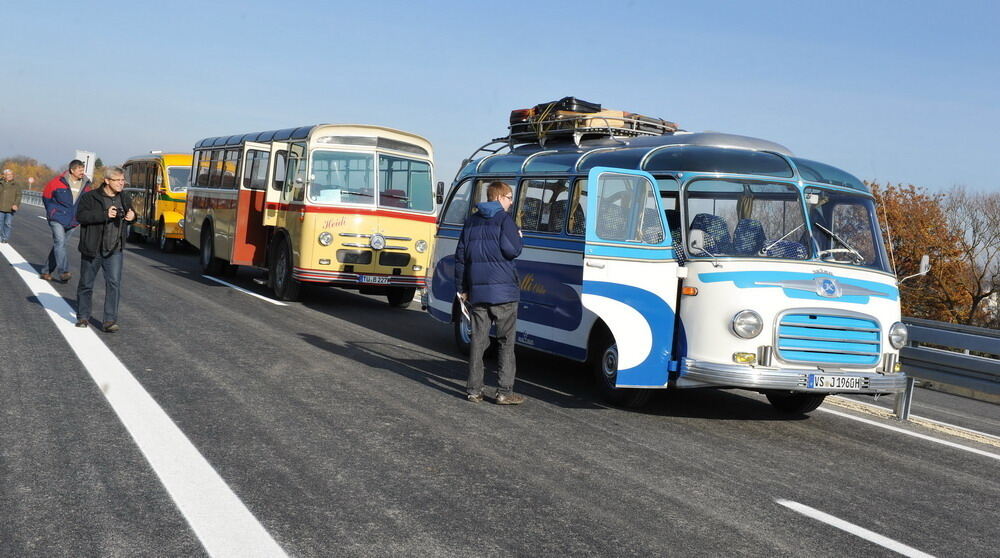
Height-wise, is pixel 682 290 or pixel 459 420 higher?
pixel 682 290

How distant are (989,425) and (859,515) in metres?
5.12

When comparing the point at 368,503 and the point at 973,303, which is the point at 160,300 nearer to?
the point at 368,503

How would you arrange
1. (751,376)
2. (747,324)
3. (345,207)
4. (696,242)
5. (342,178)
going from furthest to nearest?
(342,178)
(345,207)
(696,242)
(747,324)
(751,376)

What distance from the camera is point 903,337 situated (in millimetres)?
8422

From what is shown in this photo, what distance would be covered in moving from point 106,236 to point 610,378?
5.92 m

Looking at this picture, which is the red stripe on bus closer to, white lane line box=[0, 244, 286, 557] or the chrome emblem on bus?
white lane line box=[0, 244, 286, 557]

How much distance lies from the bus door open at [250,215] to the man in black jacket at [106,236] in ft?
20.6

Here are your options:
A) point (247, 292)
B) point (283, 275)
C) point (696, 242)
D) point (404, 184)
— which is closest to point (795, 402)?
point (696, 242)

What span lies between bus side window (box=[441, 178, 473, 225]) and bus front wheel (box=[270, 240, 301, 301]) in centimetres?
427

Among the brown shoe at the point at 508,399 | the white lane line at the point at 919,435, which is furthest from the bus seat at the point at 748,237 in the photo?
the brown shoe at the point at 508,399

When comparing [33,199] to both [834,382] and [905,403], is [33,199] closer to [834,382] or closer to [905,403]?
[905,403]

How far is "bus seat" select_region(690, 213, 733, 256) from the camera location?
8.30 metres

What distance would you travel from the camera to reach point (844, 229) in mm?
8742

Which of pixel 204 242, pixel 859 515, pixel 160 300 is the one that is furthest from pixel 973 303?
pixel 859 515
